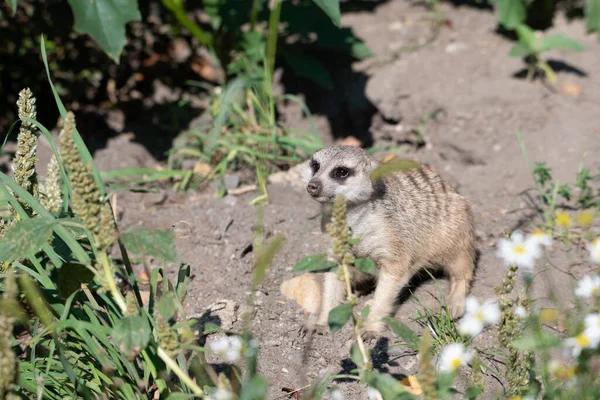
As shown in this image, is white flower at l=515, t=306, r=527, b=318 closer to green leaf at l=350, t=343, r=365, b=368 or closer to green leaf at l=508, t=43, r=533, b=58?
green leaf at l=350, t=343, r=365, b=368

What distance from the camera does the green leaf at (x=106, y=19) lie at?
305cm

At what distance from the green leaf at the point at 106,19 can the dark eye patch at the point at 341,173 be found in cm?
111

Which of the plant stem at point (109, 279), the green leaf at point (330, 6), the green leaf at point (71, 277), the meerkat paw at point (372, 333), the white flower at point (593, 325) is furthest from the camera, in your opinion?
the green leaf at point (330, 6)

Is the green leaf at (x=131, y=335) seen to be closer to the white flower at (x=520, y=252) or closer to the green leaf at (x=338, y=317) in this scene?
the green leaf at (x=338, y=317)

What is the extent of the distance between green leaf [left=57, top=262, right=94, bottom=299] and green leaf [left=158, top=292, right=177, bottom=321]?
11.4 inches

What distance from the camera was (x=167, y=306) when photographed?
170 centimetres

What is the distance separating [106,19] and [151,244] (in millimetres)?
1808

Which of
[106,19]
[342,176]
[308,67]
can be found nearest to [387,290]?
[342,176]

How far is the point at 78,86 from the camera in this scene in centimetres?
440

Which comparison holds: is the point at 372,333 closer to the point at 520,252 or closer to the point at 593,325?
the point at 520,252

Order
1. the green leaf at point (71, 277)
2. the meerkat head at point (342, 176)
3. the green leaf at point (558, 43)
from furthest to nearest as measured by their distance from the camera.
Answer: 1. the green leaf at point (558, 43)
2. the meerkat head at point (342, 176)
3. the green leaf at point (71, 277)

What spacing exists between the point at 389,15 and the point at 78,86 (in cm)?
234

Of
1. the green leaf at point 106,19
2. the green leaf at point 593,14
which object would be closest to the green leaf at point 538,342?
the green leaf at point 106,19

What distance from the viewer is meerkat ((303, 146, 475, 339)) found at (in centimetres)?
278
